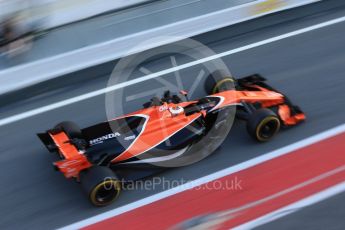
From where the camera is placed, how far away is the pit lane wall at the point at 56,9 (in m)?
8.64

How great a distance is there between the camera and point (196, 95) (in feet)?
24.1

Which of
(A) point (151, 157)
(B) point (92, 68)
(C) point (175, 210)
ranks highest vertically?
(B) point (92, 68)

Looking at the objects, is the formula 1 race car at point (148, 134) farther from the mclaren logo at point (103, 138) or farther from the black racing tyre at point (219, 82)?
the black racing tyre at point (219, 82)

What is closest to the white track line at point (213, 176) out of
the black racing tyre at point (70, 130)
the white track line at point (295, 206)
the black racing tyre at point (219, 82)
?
the white track line at point (295, 206)

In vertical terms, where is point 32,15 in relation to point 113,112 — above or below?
above

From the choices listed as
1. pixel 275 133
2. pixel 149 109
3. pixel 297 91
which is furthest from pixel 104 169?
pixel 297 91

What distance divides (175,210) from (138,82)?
3.02 meters

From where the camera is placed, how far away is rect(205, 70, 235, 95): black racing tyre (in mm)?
6707

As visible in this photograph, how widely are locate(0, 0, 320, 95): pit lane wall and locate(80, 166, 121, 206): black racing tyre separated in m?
2.86

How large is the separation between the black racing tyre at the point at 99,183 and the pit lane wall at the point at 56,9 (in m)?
4.15

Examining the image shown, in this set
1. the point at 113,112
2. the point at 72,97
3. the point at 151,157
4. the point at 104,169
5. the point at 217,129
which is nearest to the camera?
the point at 104,169

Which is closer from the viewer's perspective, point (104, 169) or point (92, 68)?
point (104, 169)

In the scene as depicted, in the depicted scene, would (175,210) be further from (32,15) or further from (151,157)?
(32,15)

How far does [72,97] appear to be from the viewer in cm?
767
